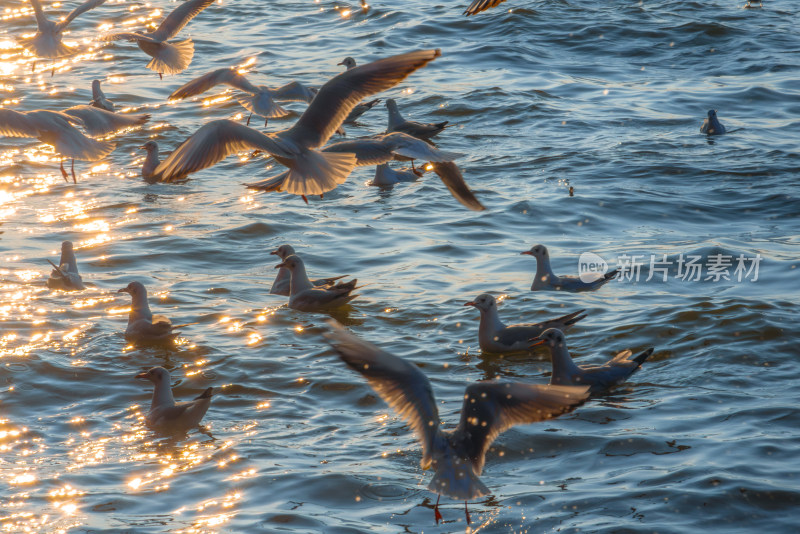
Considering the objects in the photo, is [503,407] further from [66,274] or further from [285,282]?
[66,274]

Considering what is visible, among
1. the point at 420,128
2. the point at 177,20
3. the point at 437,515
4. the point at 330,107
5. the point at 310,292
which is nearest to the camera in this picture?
the point at 437,515

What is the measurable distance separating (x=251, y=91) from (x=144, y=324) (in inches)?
234

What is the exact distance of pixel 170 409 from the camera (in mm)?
9055

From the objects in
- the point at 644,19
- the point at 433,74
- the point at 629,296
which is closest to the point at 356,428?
the point at 629,296

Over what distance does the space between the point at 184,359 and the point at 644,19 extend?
753 inches

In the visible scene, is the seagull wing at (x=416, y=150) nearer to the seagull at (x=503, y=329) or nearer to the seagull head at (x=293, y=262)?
the seagull at (x=503, y=329)

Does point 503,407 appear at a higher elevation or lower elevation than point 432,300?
higher

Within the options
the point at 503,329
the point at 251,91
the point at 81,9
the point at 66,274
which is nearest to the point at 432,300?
the point at 503,329

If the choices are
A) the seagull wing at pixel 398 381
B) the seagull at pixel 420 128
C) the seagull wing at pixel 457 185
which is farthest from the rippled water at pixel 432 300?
the seagull wing at pixel 457 185

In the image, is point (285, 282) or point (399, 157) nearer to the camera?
point (399, 157)

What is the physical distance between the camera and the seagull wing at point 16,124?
12055 millimetres

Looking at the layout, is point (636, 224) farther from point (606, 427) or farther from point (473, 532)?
point (473, 532)

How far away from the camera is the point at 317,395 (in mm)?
9781

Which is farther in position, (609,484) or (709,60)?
(709,60)
